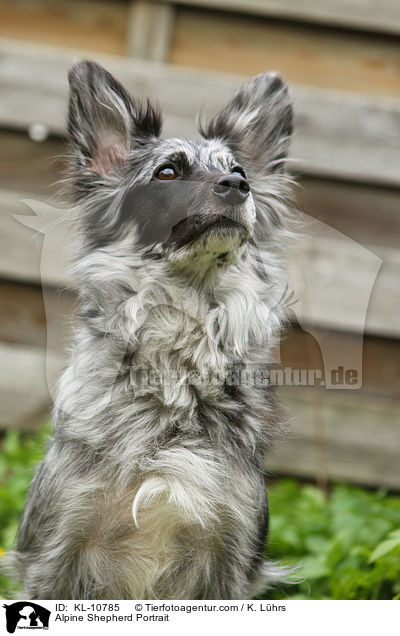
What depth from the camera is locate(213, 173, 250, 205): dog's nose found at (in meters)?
1.80

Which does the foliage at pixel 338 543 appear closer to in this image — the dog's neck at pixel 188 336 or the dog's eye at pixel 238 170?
the dog's neck at pixel 188 336

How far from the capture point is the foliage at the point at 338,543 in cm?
256

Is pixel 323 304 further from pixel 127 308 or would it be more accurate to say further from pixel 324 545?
pixel 127 308

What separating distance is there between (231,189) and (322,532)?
7.02 ft

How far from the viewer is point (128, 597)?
198 centimetres

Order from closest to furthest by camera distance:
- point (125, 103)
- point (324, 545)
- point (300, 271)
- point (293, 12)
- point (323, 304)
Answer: point (125, 103)
point (300, 271)
point (324, 545)
point (323, 304)
point (293, 12)

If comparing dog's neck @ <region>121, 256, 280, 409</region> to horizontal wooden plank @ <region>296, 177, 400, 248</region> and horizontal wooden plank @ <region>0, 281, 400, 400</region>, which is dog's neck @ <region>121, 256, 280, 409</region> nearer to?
horizontal wooden plank @ <region>0, 281, 400, 400</region>

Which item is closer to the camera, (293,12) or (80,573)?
(80,573)

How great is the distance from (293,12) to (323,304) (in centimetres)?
171

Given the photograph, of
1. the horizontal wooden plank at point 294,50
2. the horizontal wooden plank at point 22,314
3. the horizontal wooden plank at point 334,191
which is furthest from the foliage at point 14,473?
the horizontal wooden plank at point 294,50

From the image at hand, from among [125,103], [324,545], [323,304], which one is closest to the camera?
[125,103]

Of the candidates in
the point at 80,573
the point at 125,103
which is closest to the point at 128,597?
the point at 80,573

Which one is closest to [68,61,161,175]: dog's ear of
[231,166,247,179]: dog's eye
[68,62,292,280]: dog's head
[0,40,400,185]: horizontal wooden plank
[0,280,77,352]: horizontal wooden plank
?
[68,62,292,280]: dog's head
